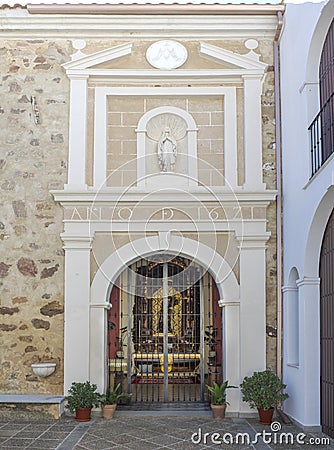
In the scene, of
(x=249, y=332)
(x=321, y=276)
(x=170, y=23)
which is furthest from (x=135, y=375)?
(x=170, y=23)

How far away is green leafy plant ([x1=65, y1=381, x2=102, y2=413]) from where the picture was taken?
386 inches

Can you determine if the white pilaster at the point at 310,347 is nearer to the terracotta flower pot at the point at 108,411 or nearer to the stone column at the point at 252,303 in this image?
the stone column at the point at 252,303

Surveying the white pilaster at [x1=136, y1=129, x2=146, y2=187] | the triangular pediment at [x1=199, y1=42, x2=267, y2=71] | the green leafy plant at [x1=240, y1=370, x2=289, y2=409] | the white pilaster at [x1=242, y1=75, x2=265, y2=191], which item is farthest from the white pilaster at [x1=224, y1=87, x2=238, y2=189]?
the green leafy plant at [x1=240, y1=370, x2=289, y2=409]

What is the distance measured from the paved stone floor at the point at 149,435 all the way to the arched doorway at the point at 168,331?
4.41 feet

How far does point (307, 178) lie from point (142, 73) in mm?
3342

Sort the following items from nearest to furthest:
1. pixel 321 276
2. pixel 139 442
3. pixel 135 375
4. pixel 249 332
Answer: pixel 139 442 → pixel 321 276 → pixel 249 332 → pixel 135 375

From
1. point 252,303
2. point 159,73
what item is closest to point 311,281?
point 252,303

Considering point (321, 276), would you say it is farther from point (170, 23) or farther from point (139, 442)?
point (170, 23)

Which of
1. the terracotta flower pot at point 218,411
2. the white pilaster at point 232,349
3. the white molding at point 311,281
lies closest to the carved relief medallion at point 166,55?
the white pilaster at point 232,349

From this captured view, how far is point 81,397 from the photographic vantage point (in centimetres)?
981

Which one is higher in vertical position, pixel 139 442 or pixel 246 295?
pixel 246 295

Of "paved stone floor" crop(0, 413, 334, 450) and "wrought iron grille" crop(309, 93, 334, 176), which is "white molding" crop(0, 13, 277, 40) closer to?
"wrought iron grille" crop(309, 93, 334, 176)

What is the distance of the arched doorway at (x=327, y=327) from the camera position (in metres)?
8.48

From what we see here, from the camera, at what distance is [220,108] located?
1105 centimetres
